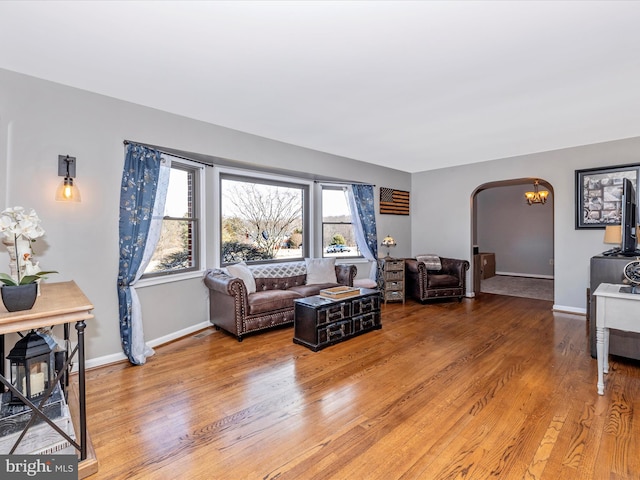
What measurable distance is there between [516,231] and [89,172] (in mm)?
9658

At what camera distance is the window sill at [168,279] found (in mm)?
3342

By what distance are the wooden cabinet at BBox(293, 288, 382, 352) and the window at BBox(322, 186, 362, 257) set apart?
1.94 meters

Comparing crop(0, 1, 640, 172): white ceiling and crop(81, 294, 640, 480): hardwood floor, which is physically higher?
crop(0, 1, 640, 172): white ceiling

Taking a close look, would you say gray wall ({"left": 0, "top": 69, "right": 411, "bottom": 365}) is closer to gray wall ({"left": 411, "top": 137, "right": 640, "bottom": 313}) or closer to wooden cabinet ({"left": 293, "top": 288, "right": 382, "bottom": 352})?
wooden cabinet ({"left": 293, "top": 288, "right": 382, "bottom": 352})

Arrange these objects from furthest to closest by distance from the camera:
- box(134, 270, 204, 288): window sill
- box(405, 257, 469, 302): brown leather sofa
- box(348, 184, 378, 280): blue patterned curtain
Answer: box(348, 184, 378, 280): blue patterned curtain < box(405, 257, 469, 302): brown leather sofa < box(134, 270, 204, 288): window sill

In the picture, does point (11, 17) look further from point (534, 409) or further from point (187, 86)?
point (534, 409)

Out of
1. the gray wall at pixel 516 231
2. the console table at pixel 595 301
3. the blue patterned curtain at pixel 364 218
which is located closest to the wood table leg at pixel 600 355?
the console table at pixel 595 301

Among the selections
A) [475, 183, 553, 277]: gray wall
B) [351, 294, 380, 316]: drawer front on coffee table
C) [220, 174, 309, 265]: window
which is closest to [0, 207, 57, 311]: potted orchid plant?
[220, 174, 309, 265]: window

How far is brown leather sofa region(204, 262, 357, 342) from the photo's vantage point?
144 inches

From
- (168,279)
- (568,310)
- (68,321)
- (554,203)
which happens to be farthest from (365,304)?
(554,203)

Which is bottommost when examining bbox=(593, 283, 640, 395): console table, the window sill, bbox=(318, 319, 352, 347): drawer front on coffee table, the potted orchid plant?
bbox=(318, 319, 352, 347): drawer front on coffee table

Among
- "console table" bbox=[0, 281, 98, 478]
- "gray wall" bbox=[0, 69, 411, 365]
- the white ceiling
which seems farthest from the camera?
"gray wall" bbox=[0, 69, 411, 365]

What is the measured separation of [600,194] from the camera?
453cm

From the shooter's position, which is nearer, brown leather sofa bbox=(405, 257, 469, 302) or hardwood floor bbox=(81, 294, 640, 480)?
hardwood floor bbox=(81, 294, 640, 480)
